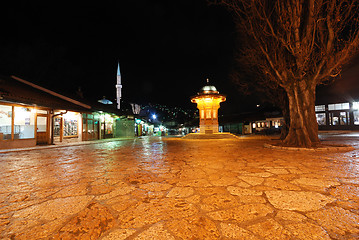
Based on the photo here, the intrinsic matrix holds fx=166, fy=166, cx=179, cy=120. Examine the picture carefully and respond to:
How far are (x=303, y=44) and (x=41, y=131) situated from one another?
1880cm

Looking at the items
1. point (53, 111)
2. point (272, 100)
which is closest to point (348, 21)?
point (272, 100)

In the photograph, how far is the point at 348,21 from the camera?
7.64 metres

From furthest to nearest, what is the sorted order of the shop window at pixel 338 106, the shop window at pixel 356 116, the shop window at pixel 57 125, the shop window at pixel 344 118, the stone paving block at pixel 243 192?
the shop window at pixel 344 118, the shop window at pixel 338 106, the shop window at pixel 356 116, the shop window at pixel 57 125, the stone paving block at pixel 243 192

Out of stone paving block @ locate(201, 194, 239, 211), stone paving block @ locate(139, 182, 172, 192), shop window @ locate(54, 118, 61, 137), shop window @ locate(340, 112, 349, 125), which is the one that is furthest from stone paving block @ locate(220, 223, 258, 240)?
shop window @ locate(340, 112, 349, 125)

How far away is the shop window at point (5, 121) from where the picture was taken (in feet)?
35.8

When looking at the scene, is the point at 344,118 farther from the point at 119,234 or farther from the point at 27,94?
the point at 27,94

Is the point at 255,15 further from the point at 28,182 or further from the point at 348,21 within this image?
the point at 28,182

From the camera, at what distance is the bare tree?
7.68 m

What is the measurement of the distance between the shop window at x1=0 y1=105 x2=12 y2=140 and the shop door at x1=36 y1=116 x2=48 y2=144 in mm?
2159

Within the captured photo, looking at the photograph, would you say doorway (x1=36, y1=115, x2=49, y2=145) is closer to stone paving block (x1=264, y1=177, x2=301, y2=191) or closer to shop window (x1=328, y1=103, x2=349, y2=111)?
stone paving block (x1=264, y1=177, x2=301, y2=191)

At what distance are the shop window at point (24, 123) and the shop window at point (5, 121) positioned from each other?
0.33 metres

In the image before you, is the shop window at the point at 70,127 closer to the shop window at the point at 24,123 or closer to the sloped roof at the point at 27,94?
the sloped roof at the point at 27,94

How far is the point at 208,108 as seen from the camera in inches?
906

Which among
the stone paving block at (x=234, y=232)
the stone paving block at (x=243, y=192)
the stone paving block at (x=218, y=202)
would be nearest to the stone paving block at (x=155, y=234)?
the stone paving block at (x=234, y=232)
